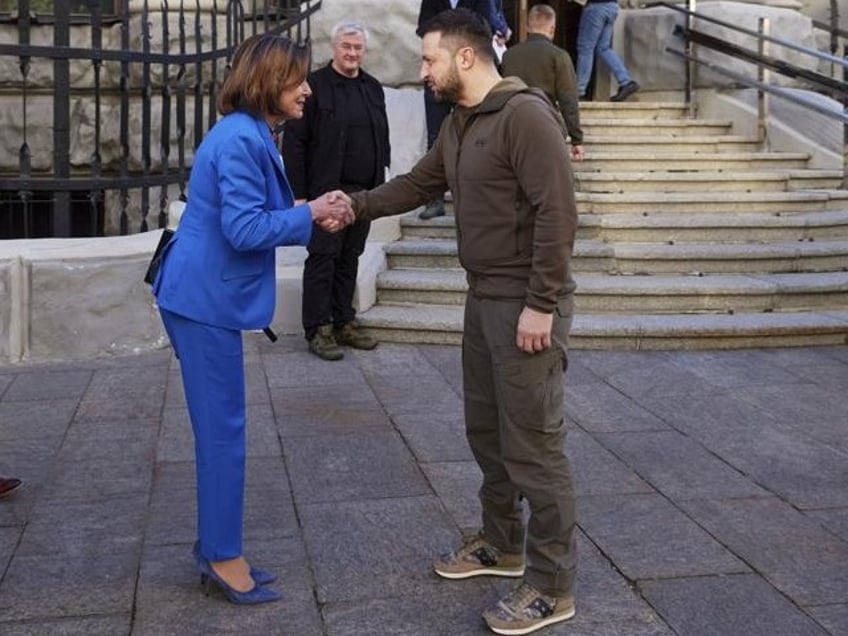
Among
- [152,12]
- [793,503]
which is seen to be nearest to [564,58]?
[152,12]

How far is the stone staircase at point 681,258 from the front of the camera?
303 inches

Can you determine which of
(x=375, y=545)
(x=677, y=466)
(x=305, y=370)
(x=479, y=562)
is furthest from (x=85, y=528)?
(x=305, y=370)

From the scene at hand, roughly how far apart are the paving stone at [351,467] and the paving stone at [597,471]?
68cm

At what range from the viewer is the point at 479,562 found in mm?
3984

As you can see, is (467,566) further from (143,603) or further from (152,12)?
(152,12)

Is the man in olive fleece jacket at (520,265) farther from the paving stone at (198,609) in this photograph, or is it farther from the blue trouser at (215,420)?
the blue trouser at (215,420)

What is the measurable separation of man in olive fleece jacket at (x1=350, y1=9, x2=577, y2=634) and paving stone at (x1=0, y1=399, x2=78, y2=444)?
2.89 m

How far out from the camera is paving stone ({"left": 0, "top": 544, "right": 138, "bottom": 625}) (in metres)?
3.76

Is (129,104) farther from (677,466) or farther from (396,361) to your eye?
(677,466)

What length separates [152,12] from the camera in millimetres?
9820

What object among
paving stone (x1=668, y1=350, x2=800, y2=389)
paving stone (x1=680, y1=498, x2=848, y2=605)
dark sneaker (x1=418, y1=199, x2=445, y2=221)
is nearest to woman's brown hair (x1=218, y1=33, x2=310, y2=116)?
paving stone (x1=680, y1=498, x2=848, y2=605)

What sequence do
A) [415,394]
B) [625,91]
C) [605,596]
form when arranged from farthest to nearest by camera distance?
[625,91] < [415,394] < [605,596]

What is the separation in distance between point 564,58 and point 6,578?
5722mm

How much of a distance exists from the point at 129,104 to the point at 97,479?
14.2 ft
